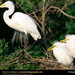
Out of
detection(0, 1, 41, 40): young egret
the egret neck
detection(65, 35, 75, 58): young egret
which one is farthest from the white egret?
the egret neck

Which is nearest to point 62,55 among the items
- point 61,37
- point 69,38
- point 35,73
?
point 69,38

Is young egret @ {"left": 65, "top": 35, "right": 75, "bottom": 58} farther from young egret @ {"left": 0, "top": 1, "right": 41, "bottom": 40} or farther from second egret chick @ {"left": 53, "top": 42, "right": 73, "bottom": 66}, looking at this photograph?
young egret @ {"left": 0, "top": 1, "right": 41, "bottom": 40}

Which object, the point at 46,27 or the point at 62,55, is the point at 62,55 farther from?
the point at 46,27

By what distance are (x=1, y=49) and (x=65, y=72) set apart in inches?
50.6

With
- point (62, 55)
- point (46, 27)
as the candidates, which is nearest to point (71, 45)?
point (62, 55)

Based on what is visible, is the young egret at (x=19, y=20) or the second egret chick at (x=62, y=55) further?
the young egret at (x=19, y=20)

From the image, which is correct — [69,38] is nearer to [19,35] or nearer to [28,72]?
[28,72]

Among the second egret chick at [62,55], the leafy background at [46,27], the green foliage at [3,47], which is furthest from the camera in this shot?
the leafy background at [46,27]

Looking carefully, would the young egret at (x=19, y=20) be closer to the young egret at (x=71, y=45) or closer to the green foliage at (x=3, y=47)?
the green foliage at (x=3, y=47)

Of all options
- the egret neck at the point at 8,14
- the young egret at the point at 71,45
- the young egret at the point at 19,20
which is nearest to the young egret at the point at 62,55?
the young egret at the point at 71,45

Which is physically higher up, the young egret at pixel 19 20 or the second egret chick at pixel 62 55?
the young egret at pixel 19 20

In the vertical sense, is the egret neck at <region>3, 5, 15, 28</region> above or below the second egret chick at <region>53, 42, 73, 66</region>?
above

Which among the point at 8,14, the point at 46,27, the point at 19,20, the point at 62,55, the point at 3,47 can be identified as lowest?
the point at 62,55

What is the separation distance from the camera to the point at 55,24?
3982mm
